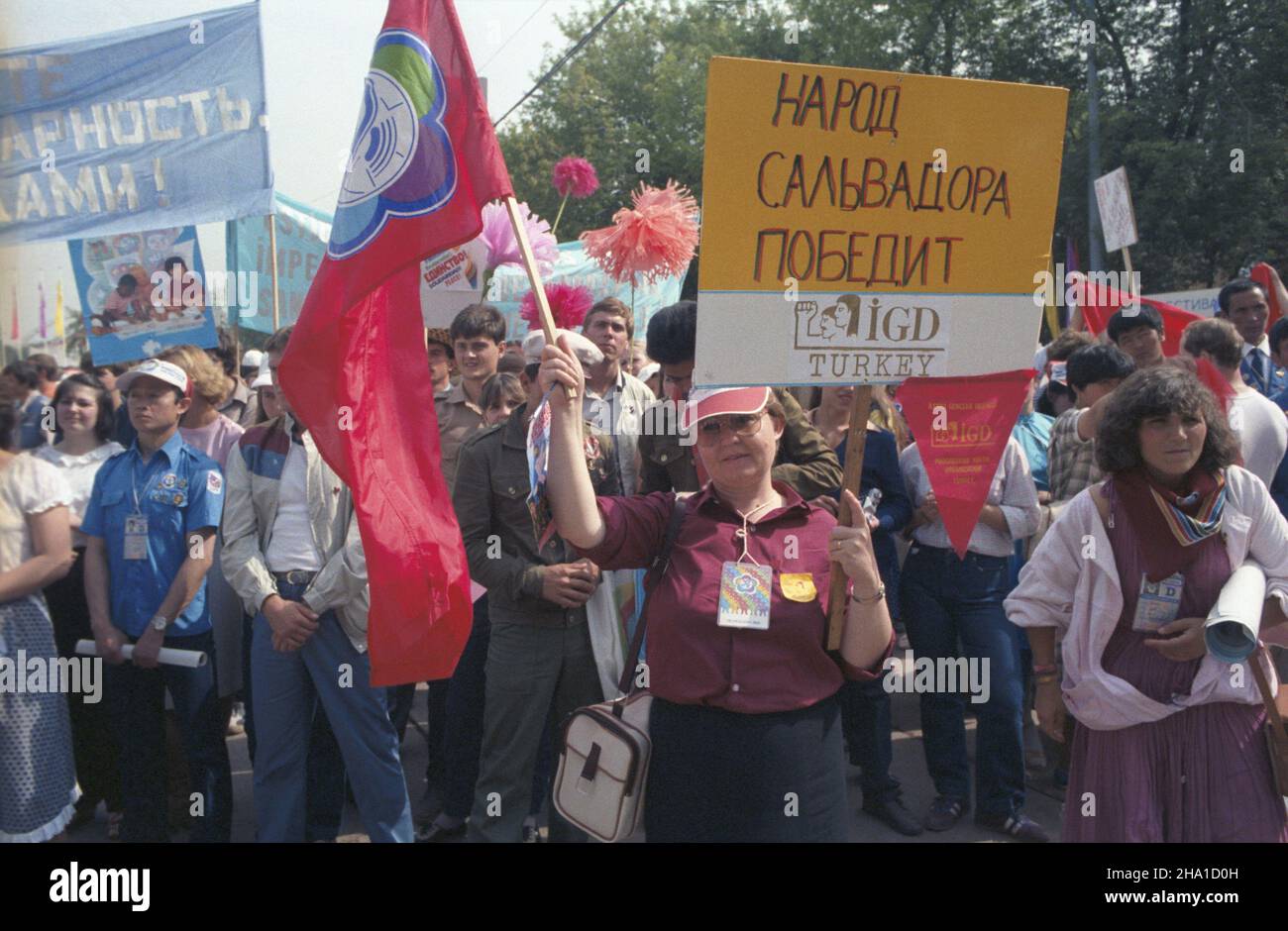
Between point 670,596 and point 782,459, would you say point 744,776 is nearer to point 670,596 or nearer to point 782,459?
point 670,596

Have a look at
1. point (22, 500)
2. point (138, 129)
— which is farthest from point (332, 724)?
point (138, 129)

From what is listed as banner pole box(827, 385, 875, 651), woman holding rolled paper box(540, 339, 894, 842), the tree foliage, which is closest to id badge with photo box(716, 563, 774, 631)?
woman holding rolled paper box(540, 339, 894, 842)

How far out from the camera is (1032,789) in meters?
5.66

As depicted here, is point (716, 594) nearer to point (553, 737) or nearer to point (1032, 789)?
point (553, 737)

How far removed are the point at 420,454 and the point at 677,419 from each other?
3.23 ft

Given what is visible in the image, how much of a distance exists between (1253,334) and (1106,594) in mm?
4127

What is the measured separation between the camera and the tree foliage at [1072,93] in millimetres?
18266

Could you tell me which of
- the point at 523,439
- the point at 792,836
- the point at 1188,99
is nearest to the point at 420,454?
the point at 523,439

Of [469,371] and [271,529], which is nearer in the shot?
[271,529]

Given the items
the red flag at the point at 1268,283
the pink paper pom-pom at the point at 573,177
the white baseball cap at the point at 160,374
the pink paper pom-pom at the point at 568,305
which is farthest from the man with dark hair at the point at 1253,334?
the white baseball cap at the point at 160,374

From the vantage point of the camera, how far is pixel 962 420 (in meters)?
3.12

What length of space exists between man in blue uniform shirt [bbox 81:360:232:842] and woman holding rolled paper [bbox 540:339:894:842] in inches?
96.8

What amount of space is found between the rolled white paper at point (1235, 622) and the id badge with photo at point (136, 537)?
12.5ft

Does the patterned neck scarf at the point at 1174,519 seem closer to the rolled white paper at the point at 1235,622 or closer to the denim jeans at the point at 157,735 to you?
the rolled white paper at the point at 1235,622
